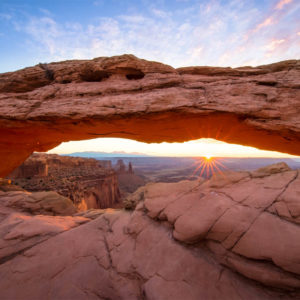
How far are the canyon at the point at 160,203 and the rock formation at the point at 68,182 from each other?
1032 cm

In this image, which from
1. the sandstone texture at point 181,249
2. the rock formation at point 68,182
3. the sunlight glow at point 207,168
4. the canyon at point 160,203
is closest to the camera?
the sandstone texture at point 181,249

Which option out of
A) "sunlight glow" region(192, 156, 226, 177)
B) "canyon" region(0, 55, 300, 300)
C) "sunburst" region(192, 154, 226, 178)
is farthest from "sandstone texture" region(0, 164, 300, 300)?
"sunburst" region(192, 154, 226, 178)

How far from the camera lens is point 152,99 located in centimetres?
500

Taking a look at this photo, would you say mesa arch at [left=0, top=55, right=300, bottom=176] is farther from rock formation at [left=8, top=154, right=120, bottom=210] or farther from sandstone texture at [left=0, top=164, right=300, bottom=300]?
rock formation at [left=8, top=154, right=120, bottom=210]

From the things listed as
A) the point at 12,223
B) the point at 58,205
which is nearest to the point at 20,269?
the point at 12,223

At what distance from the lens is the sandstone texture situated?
2506 millimetres

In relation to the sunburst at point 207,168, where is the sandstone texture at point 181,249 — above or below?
above

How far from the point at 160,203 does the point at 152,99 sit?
11.5ft

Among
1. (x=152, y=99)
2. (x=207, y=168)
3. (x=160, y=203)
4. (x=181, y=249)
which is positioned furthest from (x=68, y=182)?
(x=207, y=168)

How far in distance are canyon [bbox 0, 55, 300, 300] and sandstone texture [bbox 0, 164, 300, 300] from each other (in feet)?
0.07

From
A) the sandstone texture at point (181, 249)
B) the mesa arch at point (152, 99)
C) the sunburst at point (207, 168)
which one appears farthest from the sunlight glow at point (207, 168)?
the sandstone texture at point (181, 249)

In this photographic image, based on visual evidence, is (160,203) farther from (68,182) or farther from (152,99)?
(68,182)

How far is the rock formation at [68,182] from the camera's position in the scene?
15.9 metres

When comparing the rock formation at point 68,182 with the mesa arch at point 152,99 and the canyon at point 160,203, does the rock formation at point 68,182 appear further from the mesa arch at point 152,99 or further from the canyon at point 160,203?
the mesa arch at point 152,99
